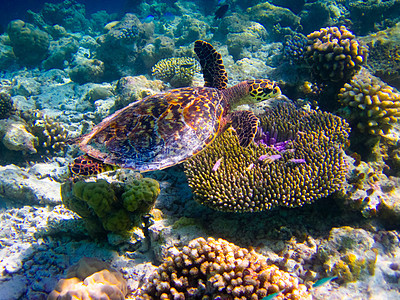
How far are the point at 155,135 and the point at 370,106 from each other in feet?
13.3

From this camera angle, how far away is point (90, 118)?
6289 millimetres

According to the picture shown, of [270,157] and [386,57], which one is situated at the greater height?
[386,57]

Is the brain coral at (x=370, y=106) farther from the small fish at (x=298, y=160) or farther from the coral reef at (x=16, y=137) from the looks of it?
the coral reef at (x=16, y=137)

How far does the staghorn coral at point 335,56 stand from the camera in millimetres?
4168

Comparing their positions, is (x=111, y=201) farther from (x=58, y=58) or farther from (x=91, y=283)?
(x=58, y=58)

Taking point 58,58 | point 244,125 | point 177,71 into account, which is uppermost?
point 58,58

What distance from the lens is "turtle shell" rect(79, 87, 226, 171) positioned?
111 inches

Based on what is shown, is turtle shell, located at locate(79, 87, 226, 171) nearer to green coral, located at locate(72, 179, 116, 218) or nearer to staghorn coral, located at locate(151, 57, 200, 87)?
green coral, located at locate(72, 179, 116, 218)

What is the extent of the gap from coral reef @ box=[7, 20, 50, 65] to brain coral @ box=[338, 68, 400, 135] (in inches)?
563

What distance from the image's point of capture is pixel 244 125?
10.9 ft

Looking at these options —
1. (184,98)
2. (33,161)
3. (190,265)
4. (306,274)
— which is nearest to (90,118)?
(33,161)

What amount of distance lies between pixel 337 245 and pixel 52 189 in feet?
17.6

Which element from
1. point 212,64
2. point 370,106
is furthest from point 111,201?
point 370,106

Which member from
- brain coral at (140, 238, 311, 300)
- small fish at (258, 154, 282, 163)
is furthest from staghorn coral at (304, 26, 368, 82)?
brain coral at (140, 238, 311, 300)
